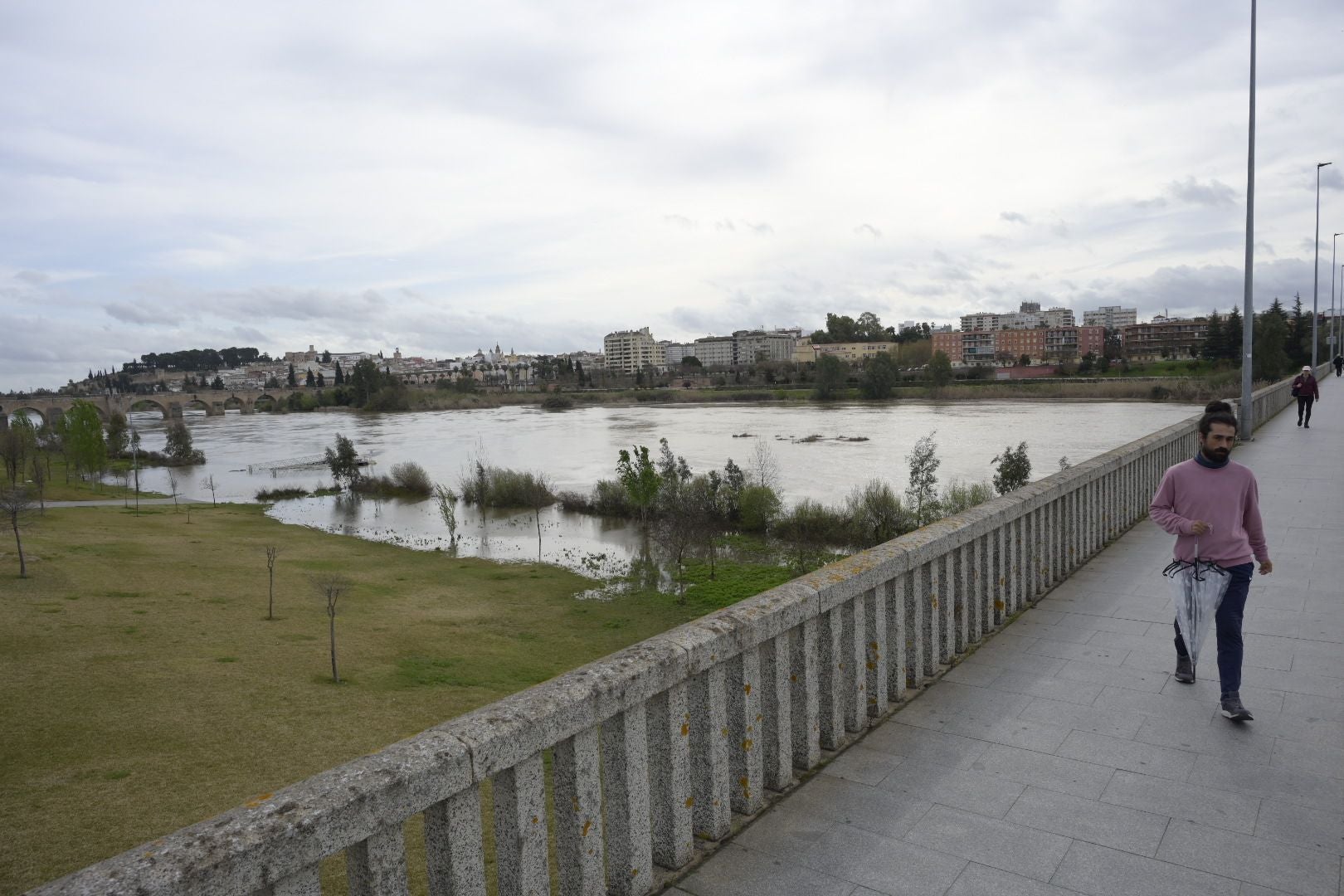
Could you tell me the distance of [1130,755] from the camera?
11.9ft

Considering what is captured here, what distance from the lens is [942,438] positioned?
176 ft

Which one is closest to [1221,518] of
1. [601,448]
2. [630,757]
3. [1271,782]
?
[1271,782]

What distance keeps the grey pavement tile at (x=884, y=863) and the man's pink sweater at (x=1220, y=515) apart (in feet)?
7.71

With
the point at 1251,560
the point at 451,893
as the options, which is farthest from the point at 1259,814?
the point at 451,893

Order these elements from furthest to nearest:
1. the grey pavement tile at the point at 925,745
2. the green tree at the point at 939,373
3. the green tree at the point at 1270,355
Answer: the green tree at the point at 939,373 < the green tree at the point at 1270,355 < the grey pavement tile at the point at 925,745

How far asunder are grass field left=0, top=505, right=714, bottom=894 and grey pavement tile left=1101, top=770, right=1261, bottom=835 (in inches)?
300

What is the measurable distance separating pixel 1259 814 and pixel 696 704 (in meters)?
2.13

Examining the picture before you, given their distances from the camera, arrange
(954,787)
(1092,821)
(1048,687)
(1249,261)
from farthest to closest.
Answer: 1. (1249,261)
2. (1048,687)
3. (954,787)
4. (1092,821)

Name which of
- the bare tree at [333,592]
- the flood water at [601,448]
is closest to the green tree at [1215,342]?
the flood water at [601,448]

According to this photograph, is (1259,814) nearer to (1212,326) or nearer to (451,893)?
(451,893)

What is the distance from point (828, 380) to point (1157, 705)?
92567mm

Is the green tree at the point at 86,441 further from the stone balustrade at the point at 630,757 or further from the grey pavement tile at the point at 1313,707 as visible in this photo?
the grey pavement tile at the point at 1313,707

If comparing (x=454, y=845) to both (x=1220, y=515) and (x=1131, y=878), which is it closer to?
(x=1131, y=878)

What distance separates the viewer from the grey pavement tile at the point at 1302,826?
294 cm
